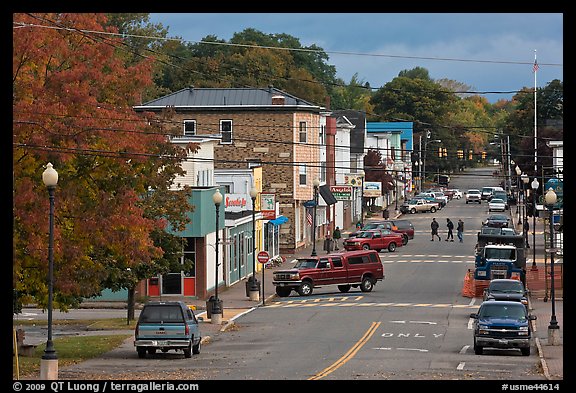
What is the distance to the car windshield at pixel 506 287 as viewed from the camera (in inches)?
1838

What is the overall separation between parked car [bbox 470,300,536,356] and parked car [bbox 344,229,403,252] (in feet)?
139

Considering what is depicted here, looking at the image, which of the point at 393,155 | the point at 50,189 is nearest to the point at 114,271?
the point at 50,189

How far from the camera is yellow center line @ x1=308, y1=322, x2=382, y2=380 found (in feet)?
98.8

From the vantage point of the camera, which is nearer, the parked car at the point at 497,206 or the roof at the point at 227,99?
the roof at the point at 227,99

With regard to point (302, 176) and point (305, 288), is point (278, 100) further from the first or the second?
point (305, 288)

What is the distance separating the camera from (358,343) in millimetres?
38688

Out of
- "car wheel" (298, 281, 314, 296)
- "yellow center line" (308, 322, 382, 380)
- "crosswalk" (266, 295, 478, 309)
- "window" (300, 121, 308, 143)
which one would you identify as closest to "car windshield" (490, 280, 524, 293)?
"crosswalk" (266, 295, 478, 309)

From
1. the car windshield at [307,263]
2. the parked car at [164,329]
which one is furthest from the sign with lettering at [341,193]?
the parked car at [164,329]

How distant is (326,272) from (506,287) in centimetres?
1224

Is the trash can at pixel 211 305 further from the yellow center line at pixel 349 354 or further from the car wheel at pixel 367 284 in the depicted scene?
the car wheel at pixel 367 284

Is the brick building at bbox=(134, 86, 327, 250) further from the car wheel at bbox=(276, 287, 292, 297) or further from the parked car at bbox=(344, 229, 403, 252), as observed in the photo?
the car wheel at bbox=(276, 287, 292, 297)

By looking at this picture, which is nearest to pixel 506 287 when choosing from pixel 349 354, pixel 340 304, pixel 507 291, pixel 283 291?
pixel 507 291

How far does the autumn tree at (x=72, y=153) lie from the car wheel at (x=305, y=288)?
22984mm

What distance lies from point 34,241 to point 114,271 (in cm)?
750
